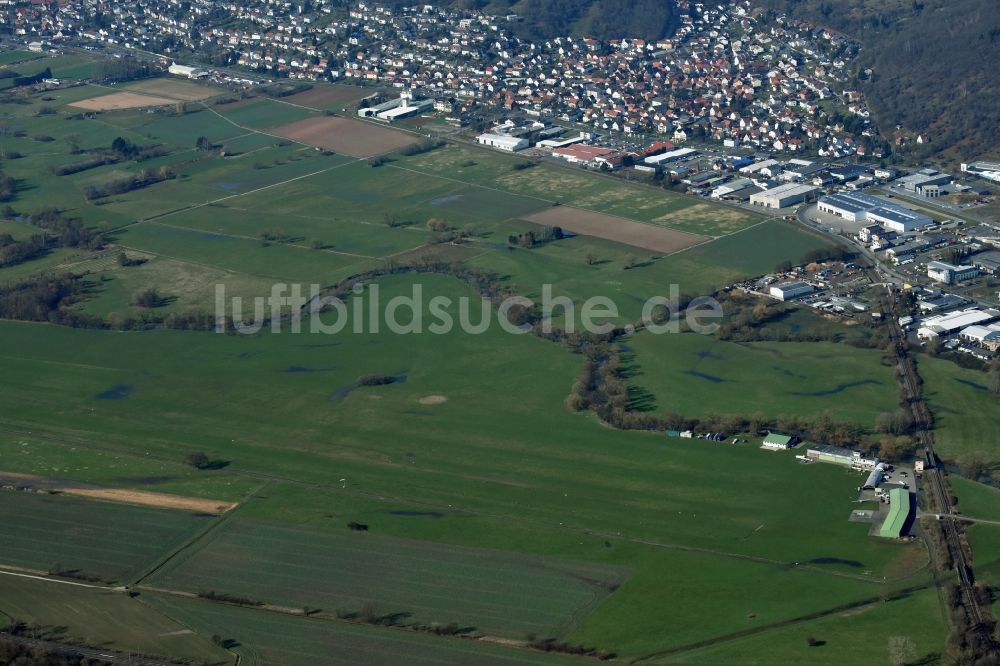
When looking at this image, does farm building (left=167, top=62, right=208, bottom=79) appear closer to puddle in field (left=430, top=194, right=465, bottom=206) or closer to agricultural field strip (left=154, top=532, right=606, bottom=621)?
puddle in field (left=430, top=194, right=465, bottom=206)

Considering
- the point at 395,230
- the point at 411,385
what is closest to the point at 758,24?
the point at 395,230

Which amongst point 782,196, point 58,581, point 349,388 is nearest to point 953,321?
point 782,196

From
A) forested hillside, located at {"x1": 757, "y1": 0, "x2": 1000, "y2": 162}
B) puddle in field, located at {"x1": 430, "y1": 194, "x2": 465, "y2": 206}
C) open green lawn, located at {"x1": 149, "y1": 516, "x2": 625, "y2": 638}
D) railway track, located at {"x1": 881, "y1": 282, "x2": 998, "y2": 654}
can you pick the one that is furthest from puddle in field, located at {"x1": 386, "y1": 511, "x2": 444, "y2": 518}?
forested hillside, located at {"x1": 757, "y1": 0, "x2": 1000, "y2": 162}

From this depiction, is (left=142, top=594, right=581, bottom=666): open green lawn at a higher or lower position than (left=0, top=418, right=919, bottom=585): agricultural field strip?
lower

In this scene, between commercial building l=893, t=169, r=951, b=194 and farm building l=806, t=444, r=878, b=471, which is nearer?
farm building l=806, t=444, r=878, b=471

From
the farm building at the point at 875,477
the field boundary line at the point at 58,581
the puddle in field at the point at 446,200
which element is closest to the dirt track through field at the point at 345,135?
the puddle in field at the point at 446,200

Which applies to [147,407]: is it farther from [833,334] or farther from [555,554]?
[833,334]

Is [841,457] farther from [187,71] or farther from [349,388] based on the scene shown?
[187,71]
